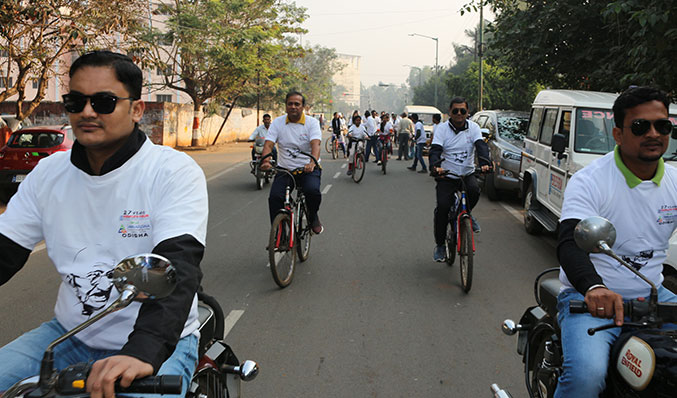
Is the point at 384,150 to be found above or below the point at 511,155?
below

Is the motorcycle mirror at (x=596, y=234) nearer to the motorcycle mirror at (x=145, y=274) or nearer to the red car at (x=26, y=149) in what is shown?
the motorcycle mirror at (x=145, y=274)

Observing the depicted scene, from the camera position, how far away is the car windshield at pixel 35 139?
11.8 meters

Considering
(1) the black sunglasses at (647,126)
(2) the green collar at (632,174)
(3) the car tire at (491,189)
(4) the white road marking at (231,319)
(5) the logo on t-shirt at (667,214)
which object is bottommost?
(4) the white road marking at (231,319)

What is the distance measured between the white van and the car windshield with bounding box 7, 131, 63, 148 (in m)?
8.67

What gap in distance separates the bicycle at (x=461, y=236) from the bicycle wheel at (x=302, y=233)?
4.97ft

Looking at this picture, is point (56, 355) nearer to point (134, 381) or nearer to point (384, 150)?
point (134, 381)

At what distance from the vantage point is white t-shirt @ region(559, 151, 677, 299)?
9.06 ft

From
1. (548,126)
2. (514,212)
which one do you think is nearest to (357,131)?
(514,212)

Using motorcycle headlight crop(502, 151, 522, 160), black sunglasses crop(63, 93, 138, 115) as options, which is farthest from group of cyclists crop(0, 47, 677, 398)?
motorcycle headlight crop(502, 151, 522, 160)

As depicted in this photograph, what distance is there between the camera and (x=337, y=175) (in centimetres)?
→ 1711

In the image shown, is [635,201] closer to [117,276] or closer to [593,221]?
[593,221]

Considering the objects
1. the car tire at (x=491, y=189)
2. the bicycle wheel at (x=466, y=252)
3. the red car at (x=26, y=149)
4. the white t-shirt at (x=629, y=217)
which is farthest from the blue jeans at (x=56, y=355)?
the car tire at (x=491, y=189)

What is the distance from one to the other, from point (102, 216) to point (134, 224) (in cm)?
13

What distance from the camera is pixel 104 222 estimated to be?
2.19m
